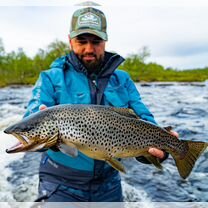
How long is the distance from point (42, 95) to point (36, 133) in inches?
20.8

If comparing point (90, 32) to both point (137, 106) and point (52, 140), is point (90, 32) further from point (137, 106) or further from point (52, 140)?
point (52, 140)

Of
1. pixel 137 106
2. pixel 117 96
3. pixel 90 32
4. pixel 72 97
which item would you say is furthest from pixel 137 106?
pixel 90 32

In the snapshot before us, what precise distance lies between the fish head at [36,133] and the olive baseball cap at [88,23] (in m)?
0.97

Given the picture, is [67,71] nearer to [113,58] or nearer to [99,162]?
[113,58]

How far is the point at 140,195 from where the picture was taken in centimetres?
581

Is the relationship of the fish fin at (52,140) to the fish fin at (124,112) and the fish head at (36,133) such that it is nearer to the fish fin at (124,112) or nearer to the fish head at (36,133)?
the fish head at (36,133)

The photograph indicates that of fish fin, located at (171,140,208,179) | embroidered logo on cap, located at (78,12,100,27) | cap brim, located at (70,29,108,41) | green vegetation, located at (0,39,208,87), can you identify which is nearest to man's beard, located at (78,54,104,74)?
cap brim, located at (70,29,108,41)

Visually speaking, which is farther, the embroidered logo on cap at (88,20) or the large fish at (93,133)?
the embroidered logo on cap at (88,20)

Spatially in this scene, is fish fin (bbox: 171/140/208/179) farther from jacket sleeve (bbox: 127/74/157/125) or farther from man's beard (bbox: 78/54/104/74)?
man's beard (bbox: 78/54/104/74)

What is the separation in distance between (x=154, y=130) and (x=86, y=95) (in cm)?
71

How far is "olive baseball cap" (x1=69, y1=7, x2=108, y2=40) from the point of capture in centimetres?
347

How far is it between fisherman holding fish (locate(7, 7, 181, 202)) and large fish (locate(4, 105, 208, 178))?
171mm

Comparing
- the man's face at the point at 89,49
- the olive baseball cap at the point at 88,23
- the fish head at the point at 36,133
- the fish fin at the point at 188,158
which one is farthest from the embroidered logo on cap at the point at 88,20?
the fish fin at the point at 188,158

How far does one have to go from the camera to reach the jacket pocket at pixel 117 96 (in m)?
3.57
